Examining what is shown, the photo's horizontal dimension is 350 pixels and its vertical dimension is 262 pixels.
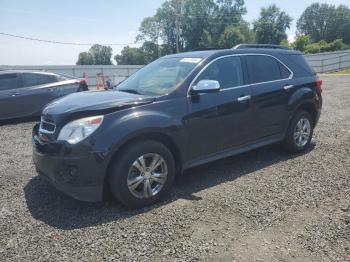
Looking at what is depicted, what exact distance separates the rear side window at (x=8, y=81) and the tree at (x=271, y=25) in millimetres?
70978

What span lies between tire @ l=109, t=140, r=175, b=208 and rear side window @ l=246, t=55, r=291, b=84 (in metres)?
1.96

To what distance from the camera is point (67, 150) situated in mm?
3807

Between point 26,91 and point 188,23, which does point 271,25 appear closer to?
point 188,23

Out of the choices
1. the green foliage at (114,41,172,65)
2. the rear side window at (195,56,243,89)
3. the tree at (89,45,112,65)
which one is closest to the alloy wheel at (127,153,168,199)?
the rear side window at (195,56,243,89)

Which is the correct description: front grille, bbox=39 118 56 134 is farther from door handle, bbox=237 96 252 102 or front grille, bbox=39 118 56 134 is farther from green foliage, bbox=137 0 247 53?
green foliage, bbox=137 0 247 53

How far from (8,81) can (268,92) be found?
7199 millimetres

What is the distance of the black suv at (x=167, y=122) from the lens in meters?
3.88

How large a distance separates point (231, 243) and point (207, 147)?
159 cm

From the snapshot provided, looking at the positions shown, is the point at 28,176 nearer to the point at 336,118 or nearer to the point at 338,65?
the point at 336,118

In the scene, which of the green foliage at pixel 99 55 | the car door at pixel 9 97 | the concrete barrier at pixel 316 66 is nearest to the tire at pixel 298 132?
the car door at pixel 9 97

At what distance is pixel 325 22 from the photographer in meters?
100

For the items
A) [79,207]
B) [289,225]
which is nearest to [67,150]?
[79,207]

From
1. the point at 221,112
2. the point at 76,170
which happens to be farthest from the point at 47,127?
the point at 221,112

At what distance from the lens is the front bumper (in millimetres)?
3799
